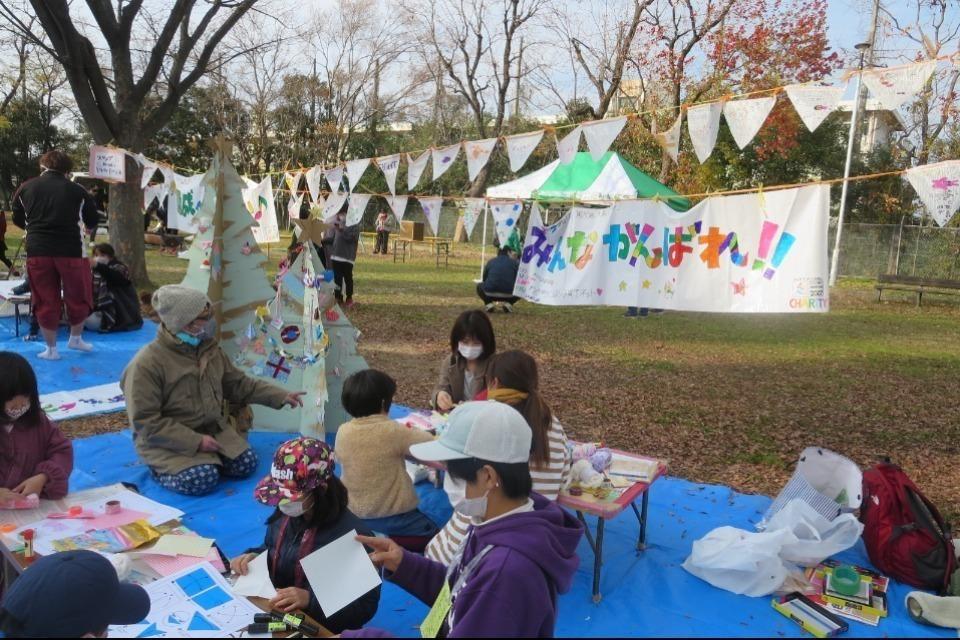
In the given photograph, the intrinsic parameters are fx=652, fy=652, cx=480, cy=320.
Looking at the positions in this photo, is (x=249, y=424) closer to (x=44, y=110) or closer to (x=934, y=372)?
(x=934, y=372)

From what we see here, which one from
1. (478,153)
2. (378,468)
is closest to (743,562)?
(378,468)

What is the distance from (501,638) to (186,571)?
187 cm

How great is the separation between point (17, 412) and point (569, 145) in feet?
17.0

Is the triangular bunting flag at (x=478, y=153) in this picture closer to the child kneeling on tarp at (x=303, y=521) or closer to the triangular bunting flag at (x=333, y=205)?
the triangular bunting flag at (x=333, y=205)

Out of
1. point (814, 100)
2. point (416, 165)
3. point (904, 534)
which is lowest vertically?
point (904, 534)

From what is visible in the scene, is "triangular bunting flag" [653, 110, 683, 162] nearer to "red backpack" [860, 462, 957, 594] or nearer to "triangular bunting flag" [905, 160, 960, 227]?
"triangular bunting flag" [905, 160, 960, 227]

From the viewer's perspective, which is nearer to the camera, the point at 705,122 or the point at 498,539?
the point at 498,539

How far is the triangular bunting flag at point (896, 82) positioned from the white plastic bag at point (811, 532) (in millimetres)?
2673

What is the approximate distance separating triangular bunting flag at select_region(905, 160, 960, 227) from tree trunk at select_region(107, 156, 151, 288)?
1011cm

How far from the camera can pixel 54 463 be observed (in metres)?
3.20

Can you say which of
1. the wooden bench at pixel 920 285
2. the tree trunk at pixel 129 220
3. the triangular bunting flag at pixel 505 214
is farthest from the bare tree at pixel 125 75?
the wooden bench at pixel 920 285

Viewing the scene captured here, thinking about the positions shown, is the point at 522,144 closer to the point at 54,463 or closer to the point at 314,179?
the point at 314,179

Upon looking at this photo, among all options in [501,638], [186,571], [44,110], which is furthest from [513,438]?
[44,110]

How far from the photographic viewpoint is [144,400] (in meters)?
3.76
